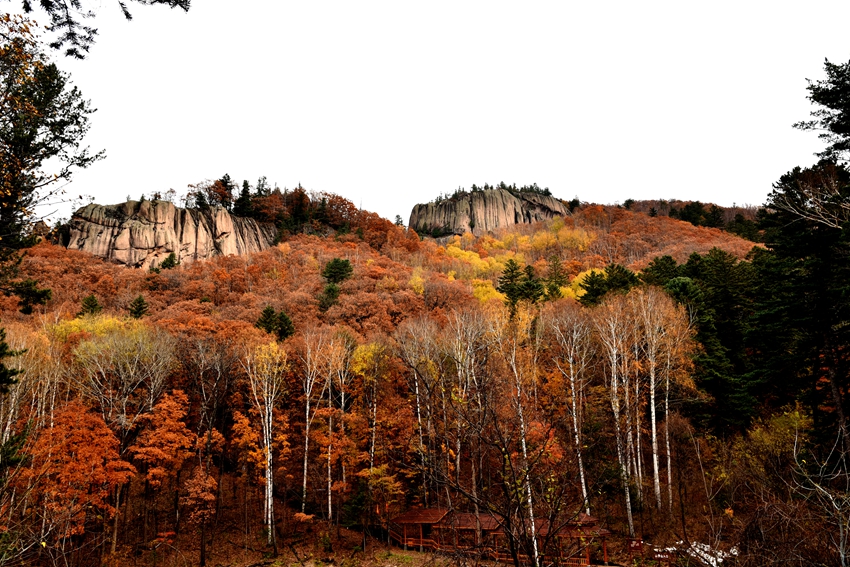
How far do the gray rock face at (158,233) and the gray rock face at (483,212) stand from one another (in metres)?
52.4

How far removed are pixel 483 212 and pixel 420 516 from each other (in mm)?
108606

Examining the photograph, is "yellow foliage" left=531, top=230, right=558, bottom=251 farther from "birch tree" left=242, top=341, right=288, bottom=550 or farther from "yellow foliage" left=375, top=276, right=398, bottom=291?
A: "birch tree" left=242, top=341, right=288, bottom=550

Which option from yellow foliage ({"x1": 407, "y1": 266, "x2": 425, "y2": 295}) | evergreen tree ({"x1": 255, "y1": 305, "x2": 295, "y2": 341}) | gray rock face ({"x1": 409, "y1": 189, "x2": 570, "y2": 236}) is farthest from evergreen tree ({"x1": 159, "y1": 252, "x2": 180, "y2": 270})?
gray rock face ({"x1": 409, "y1": 189, "x2": 570, "y2": 236})

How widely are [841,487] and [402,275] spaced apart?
139ft

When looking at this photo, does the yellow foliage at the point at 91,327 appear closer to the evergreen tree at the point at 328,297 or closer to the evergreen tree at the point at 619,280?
the evergreen tree at the point at 328,297

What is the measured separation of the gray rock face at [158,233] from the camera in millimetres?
66562

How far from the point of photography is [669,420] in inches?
925

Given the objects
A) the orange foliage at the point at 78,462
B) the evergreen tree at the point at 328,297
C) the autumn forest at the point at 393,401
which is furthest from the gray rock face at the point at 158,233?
the orange foliage at the point at 78,462

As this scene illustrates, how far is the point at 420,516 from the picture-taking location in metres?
22.4

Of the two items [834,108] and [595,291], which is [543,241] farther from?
[834,108]

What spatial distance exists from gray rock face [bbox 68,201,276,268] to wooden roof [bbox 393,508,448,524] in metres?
60.3

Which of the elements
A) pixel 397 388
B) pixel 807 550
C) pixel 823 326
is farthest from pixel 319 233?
pixel 807 550

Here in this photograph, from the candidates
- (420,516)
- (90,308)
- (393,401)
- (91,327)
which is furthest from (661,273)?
(90,308)

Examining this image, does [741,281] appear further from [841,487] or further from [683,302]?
[841,487]
